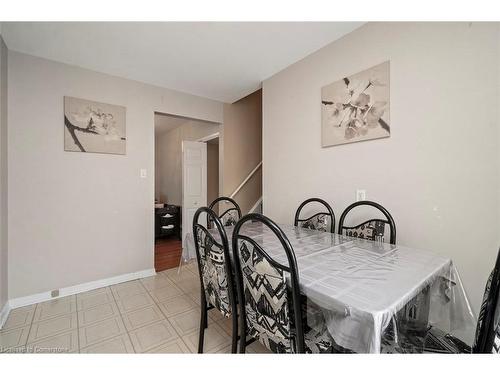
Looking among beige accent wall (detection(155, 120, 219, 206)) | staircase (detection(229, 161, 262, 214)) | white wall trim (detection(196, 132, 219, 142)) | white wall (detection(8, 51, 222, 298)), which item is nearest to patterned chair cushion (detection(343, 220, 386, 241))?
staircase (detection(229, 161, 262, 214))

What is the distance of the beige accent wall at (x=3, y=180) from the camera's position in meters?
1.74

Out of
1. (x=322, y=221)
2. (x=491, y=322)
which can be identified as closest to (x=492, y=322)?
(x=491, y=322)

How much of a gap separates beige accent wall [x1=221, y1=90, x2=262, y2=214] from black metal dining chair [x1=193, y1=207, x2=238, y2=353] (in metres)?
2.02

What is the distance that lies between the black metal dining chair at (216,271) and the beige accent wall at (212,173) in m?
3.21

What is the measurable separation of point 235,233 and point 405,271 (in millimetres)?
723

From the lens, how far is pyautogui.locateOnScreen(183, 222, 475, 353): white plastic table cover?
65cm

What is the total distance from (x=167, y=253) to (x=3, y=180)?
2.15 meters

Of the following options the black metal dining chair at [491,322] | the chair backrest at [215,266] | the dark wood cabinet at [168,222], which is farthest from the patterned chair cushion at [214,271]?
the dark wood cabinet at [168,222]

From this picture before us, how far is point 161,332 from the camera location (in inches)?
62.3

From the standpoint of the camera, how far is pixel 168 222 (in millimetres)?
4285

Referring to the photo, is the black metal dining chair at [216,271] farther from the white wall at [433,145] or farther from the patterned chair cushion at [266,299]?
the white wall at [433,145]

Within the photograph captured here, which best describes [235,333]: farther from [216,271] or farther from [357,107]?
[357,107]
